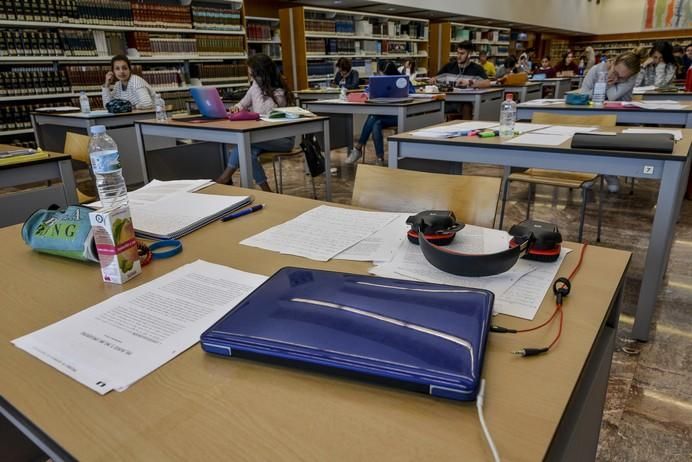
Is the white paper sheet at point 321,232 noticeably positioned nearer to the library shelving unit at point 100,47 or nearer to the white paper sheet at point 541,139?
the white paper sheet at point 541,139

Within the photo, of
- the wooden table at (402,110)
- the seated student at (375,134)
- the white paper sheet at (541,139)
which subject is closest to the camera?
the white paper sheet at (541,139)

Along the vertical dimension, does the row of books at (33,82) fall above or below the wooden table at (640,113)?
above

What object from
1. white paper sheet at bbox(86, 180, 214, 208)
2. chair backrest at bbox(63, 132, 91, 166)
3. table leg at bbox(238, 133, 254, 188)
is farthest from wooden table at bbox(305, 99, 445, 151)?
white paper sheet at bbox(86, 180, 214, 208)

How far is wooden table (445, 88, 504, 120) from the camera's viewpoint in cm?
483

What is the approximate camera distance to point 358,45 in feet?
26.3

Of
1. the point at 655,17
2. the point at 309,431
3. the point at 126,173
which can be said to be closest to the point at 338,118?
the point at 126,173

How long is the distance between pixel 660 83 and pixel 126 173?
6452 millimetres

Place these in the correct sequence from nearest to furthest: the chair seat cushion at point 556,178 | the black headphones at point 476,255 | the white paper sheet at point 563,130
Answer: the black headphones at point 476,255 → the white paper sheet at point 563,130 → the chair seat cushion at point 556,178

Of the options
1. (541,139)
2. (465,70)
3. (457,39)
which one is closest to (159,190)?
(541,139)

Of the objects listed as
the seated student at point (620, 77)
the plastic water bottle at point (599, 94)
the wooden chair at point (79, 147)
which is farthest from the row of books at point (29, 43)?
the seated student at point (620, 77)

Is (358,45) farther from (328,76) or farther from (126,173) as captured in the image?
(126,173)

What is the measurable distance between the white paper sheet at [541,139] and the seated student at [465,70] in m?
3.43

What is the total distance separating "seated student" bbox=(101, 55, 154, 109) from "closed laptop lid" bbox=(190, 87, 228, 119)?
143cm

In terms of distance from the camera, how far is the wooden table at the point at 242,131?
9.00ft
